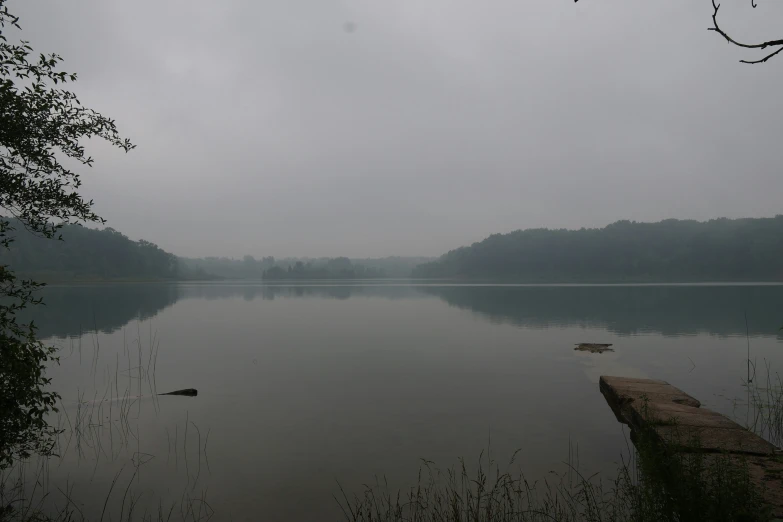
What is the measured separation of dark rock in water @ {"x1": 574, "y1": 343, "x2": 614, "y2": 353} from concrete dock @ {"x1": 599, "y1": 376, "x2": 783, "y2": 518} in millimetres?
8526

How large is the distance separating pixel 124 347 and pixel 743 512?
957 inches

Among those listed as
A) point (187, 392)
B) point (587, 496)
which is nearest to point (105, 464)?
point (187, 392)

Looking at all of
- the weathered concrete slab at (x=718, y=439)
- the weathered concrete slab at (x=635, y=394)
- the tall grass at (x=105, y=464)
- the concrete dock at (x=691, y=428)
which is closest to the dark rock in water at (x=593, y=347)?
the weathered concrete slab at (x=635, y=394)

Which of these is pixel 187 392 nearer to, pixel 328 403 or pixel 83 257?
pixel 328 403

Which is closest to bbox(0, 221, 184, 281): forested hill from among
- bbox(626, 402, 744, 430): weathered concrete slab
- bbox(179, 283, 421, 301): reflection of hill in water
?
bbox(179, 283, 421, 301): reflection of hill in water

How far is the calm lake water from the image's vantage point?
8086 millimetres

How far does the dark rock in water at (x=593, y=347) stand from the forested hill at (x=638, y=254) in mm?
124779

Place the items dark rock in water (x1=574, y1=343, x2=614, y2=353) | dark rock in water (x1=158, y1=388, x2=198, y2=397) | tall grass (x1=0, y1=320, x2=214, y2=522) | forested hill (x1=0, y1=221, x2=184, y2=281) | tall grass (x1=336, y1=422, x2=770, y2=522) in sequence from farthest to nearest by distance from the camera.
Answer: forested hill (x1=0, y1=221, x2=184, y2=281) → dark rock in water (x1=574, y1=343, x2=614, y2=353) → dark rock in water (x1=158, y1=388, x2=198, y2=397) → tall grass (x1=0, y1=320, x2=214, y2=522) → tall grass (x1=336, y1=422, x2=770, y2=522)

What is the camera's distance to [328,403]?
42.6 feet

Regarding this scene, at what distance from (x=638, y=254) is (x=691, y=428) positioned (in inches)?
6539

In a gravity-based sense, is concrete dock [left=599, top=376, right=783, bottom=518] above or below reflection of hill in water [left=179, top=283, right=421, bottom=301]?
above

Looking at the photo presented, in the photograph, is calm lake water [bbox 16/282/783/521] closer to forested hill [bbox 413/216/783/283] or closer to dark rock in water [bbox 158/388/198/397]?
dark rock in water [bbox 158/388/198/397]

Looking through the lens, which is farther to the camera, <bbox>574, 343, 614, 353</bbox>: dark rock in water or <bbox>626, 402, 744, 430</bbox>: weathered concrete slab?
<bbox>574, 343, 614, 353</bbox>: dark rock in water

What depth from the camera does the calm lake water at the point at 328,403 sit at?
26.5 feet
